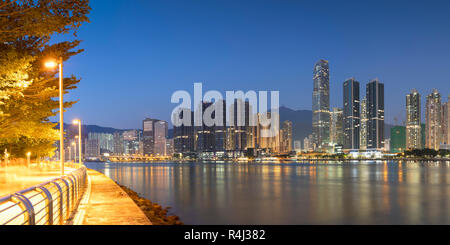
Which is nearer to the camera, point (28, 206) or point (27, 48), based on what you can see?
point (28, 206)

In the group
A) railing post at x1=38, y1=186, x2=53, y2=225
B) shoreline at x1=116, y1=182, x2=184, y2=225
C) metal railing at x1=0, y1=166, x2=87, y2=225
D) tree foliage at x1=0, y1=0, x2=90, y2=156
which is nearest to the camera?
metal railing at x1=0, y1=166, x2=87, y2=225

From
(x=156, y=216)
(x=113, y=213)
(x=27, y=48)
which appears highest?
(x=27, y=48)

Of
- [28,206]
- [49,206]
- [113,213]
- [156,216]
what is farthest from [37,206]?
[156,216]

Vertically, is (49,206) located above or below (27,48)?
below

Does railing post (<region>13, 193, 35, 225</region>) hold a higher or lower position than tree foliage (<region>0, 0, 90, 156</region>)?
lower

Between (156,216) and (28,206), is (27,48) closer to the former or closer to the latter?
(156,216)

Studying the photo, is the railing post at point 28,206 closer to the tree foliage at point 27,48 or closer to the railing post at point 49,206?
the railing post at point 49,206

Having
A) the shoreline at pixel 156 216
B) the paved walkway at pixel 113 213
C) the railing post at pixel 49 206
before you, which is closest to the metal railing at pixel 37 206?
the railing post at pixel 49 206

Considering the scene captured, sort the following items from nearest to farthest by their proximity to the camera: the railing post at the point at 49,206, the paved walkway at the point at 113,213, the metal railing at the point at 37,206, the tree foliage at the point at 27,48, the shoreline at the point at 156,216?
the metal railing at the point at 37,206 → the railing post at the point at 49,206 → the paved walkway at the point at 113,213 → the tree foliage at the point at 27,48 → the shoreline at the point at 156,216

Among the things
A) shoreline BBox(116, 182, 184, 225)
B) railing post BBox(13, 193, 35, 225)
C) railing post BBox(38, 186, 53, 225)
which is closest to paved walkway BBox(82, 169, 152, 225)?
shoreline BBox(116, 182, 184, 225)

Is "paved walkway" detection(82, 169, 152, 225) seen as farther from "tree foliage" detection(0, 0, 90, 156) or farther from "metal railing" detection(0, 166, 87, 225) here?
"tree foliage" detection(0, 0, 90, 156)
